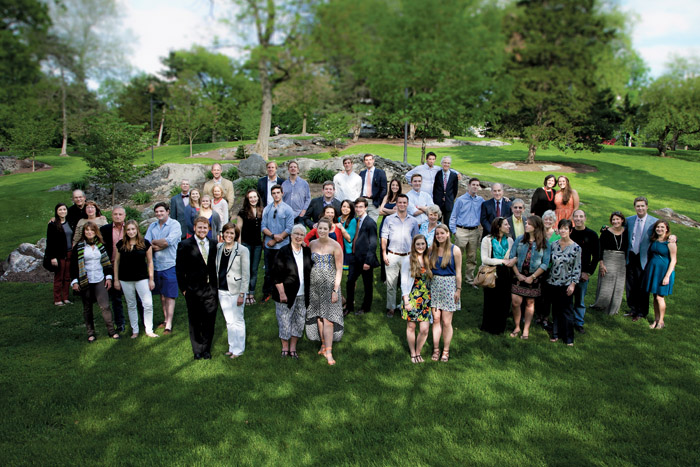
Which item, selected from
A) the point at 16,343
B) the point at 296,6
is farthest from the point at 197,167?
the point at 16,343

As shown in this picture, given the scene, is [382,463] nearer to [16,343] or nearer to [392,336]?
[392,336]

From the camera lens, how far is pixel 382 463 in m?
3.88

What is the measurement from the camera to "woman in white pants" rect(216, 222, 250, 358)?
5.77 meters

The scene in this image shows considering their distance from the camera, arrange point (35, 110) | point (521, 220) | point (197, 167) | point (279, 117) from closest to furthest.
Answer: point (35, 110)
point (521, 220)
point (197, 167)
point (279, 117)

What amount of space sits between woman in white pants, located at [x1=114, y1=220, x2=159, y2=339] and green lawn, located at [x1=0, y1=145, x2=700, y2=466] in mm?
663

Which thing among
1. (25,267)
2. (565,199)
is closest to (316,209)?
(565,199)

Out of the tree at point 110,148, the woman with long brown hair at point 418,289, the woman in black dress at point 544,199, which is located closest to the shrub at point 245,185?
the tree at point 110,148

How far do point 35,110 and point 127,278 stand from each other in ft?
11.2

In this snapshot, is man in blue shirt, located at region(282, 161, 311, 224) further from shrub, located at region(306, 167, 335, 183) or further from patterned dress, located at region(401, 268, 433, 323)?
shrub, located at region(306, 167, 335, 183)

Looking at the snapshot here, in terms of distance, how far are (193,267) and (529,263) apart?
4823 millimetres

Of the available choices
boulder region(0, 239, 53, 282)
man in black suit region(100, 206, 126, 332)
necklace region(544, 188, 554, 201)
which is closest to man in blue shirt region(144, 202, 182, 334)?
man in black suit region(100, 206, 126, 332)

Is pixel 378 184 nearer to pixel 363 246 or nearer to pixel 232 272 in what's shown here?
Result: pixel 363 246

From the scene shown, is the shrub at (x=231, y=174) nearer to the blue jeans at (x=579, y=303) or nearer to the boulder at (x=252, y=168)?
the boulder at (x=252, y=168)

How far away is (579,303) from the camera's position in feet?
A: 22.6
